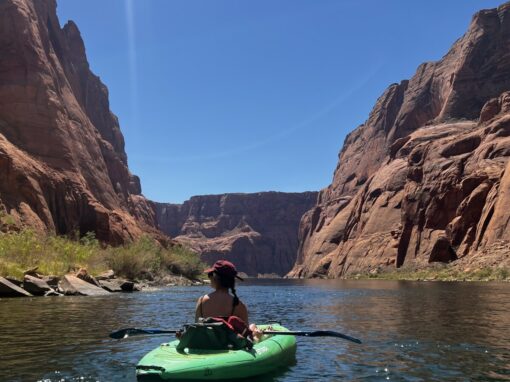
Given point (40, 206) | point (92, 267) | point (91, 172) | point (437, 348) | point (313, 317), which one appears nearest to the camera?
point (437, 348)

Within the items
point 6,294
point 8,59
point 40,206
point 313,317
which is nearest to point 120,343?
point 313,317

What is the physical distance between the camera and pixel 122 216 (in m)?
94.0

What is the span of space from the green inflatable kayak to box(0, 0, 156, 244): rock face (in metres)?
55.5

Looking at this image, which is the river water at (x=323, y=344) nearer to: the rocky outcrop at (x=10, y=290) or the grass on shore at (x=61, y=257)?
the rocky outcrop at (x=10, y=290)

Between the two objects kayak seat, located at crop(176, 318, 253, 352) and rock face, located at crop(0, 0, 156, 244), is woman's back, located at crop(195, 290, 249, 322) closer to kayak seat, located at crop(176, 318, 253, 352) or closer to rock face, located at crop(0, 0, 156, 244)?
kayak seat, located at crop(176, 318, 253, 352)

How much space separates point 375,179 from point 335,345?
125 meters

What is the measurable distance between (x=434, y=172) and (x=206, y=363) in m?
97.7

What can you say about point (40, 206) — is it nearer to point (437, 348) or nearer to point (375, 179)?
point (437, 348)

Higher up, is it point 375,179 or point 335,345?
point 375,179

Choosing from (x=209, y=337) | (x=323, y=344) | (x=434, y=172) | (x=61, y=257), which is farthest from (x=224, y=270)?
(x=434, y=172)

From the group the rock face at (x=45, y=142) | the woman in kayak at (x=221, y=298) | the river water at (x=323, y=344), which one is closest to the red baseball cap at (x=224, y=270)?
the woman in kayak at (x=221, y=298)

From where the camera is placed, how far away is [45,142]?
260 ft

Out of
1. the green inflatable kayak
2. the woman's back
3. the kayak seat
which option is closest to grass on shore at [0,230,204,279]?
the woman's back

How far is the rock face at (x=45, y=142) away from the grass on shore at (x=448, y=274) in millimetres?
44760
